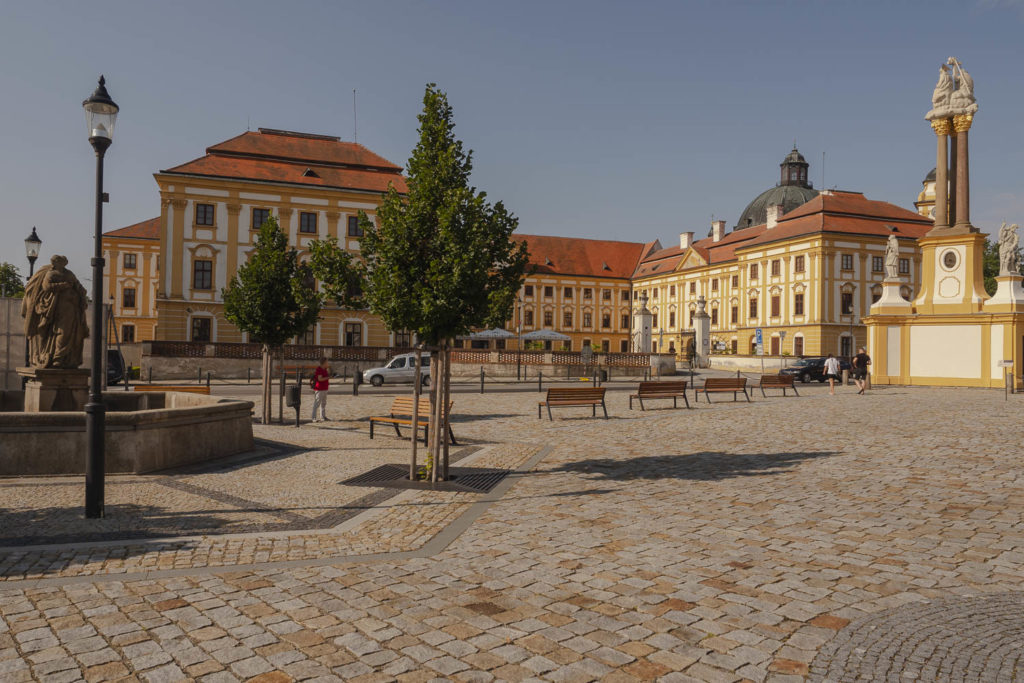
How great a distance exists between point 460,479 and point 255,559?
13.9 feet

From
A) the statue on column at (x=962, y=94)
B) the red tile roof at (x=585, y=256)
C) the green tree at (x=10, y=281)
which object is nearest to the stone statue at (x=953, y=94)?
the statue on column at (x=962, y=94)

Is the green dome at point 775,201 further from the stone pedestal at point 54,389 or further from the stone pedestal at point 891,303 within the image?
the stone pedestal at point 54,389

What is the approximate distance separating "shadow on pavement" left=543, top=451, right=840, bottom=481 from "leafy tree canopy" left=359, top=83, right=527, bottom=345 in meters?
2.78

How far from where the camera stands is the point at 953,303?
35844mm

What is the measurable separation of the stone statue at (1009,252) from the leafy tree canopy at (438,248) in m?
34.2

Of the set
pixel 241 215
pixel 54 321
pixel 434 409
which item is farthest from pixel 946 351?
pixel 241 215

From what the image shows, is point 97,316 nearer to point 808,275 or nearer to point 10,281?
point 808,275

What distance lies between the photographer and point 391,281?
9.73 metres

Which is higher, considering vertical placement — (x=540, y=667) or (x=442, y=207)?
(x=442, y=207)

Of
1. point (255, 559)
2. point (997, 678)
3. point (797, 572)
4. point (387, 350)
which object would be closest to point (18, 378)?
point (255, 559)

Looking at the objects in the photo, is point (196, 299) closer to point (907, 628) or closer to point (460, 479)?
point (460, 479)

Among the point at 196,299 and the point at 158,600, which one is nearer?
the point at 158,600

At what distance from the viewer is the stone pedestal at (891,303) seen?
37188mm

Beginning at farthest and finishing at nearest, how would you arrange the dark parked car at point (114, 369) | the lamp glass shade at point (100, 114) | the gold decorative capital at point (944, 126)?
the gold decorative capital at point (944, 126)
the dark parked car at point (114, 369)
the lamp glass shade at point (100, 114)
